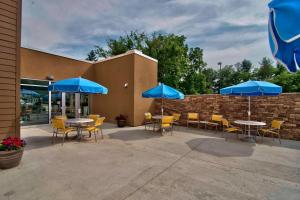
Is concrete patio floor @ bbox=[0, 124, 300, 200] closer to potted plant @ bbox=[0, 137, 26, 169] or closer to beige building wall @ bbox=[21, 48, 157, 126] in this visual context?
potted plant @ bbox=[0, 137, 26, 169]

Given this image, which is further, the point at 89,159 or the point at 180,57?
the point at 180,57

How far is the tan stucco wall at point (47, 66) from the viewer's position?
8992 millimetres

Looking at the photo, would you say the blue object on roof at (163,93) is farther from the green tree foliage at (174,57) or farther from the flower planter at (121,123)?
the green tree foliage at (174,57)

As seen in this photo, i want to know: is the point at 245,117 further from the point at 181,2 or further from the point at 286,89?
the point at 286,89

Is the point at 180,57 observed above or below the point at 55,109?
above

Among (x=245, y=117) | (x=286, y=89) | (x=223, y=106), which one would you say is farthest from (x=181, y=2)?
(x=286, y=89)

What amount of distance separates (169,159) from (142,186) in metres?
1.63

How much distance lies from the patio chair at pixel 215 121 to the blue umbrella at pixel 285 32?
7.16m

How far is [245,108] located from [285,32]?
7704 mm

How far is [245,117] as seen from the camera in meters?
8.41

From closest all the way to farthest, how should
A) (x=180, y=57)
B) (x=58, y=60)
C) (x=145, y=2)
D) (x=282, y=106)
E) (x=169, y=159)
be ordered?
1. (x=169, y=159)
2. (x=282, y=106)
3. (x=145, y=2)
4. (x=58, y=60)
5. (x=180, y=57)

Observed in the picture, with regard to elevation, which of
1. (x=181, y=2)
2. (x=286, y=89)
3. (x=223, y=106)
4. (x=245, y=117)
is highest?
(x=181, y=2)


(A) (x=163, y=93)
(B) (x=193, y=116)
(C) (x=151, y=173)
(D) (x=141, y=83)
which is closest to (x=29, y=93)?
(D) (x=141, y=83)

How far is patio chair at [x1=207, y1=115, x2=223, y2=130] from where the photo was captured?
8695 mm
